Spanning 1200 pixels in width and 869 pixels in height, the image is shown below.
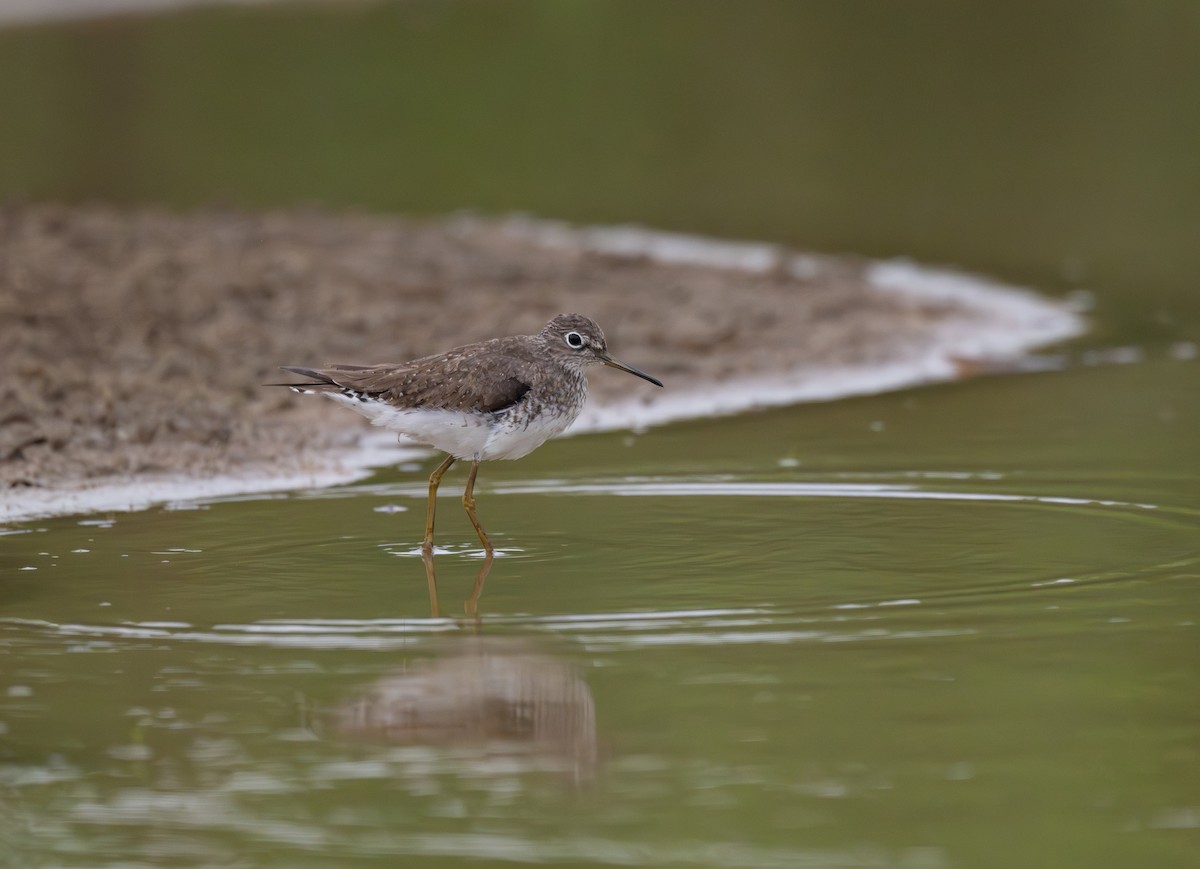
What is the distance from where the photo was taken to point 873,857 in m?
4.32

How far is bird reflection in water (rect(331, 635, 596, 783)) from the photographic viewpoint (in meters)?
5.18

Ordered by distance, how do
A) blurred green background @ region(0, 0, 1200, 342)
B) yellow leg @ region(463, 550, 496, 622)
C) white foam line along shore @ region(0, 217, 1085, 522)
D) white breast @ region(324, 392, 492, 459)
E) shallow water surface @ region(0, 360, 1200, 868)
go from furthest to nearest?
blurred green background @ region(0, 0, 1200, 342), white foam line along shore @ region(0, 217, 1085, 522), white breast @ region(324, 392, 492, 459), yellow leg @ region(463, 550, 496, 622), shallow water surface @ region(0, 360, 1200, 868)

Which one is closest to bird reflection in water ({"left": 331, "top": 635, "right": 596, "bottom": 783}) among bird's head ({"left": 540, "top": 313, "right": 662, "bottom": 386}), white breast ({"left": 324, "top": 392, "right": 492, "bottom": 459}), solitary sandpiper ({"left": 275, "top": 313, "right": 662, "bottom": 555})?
solitary sandpiper ({"left": 275, "top": 313, "right": 662, "bottom": 555})

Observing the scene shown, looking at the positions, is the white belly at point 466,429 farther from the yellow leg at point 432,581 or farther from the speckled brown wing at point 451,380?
the yellow leg at point 432,581

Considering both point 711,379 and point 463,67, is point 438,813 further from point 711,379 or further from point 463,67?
point 463,67

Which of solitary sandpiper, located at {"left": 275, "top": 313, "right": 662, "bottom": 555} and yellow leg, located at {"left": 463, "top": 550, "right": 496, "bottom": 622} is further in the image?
solitary sandpiper, located at {"left": 275, "top": 313, "right": 662, "bottom": 555}

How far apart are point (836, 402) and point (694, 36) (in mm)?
18014

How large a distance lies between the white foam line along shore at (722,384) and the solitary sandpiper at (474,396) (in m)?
1.14

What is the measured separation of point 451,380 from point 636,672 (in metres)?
2.57

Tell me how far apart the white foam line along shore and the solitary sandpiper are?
45.0 inches

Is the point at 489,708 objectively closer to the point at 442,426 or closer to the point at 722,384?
the point at 442,426

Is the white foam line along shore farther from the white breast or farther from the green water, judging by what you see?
the white breast

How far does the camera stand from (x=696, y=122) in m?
25.2

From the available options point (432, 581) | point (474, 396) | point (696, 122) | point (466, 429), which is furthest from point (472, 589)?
point (696, 122)
